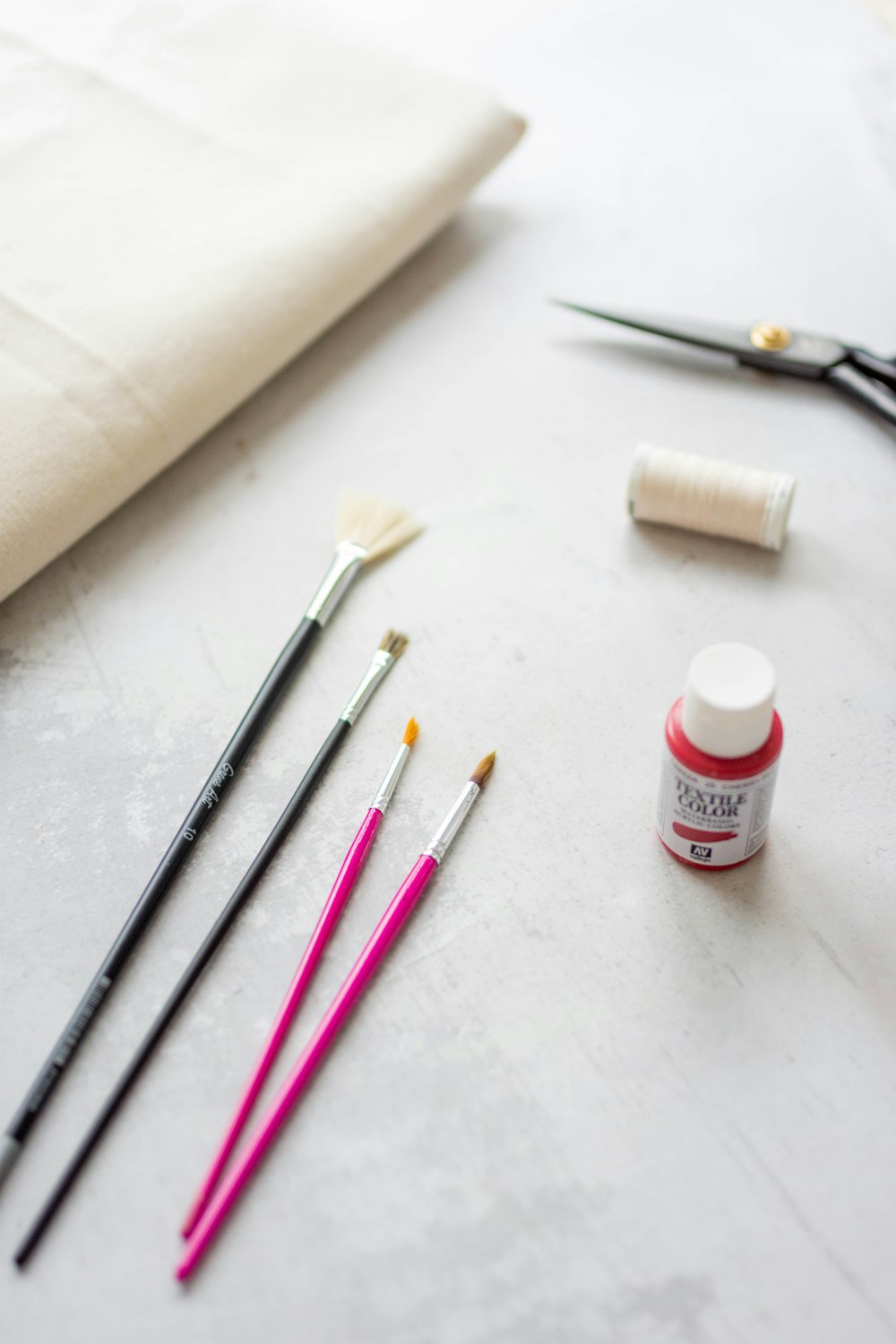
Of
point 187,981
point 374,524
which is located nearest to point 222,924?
point 187,981

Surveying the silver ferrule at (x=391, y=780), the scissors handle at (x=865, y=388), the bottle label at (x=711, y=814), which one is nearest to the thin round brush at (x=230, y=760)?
the silver ferrule at (x=391, y=780)

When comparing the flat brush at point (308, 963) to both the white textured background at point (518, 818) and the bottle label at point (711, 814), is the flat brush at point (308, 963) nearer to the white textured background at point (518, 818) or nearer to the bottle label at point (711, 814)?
the white textured background at point (518, 818)

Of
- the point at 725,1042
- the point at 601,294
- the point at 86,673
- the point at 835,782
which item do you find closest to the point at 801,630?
the point at 835,782

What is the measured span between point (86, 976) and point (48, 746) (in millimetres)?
189

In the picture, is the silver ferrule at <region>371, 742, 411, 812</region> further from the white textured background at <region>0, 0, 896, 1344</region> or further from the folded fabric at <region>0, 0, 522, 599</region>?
the folded fabric at <region>0, 0, 522, 599</region>

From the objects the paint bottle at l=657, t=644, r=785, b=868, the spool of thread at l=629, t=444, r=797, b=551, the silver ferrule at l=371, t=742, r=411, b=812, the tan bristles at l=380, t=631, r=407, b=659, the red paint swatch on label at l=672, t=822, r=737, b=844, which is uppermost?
the spool of thread at l=629, t=444, r=797, b=551

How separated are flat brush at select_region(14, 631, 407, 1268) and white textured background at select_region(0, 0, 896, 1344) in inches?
0.5

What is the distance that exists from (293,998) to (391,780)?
16cm

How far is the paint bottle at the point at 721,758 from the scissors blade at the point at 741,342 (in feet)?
1.43

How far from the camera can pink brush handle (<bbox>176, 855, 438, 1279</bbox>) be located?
0.59m

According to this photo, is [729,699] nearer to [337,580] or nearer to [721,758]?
[721,758]

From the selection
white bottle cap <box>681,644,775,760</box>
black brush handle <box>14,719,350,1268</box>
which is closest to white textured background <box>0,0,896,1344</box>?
black brush handle <box>14,719,350,1268</box>

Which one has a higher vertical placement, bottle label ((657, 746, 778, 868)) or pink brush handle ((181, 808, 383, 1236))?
bottle label ((657, 746, 778, 868))

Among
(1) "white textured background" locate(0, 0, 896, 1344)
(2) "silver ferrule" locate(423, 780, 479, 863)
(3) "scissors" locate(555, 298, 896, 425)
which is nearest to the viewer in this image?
(1) "white textured background" locate(0, 0, 896, 1344)
